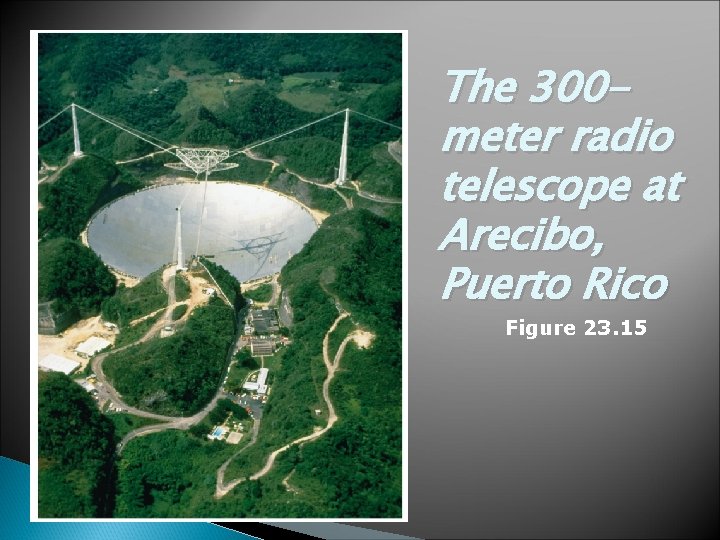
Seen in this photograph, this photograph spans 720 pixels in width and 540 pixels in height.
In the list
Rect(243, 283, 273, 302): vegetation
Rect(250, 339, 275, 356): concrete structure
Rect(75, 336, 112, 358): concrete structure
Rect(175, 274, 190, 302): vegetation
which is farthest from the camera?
Rect(243, 283, 273, 302): vegetation

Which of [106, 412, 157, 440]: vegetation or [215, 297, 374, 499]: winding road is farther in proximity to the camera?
[106, 412, 157, 440]: vegetation

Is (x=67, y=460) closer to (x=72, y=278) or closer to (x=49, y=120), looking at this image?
(x=72, y=278)

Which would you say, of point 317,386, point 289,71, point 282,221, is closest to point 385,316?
point 317,386

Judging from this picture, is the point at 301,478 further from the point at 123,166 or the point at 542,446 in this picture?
the point at 123,166

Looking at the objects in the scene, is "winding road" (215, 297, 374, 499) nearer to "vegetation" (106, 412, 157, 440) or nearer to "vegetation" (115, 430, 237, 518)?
"vegetation" (115, 430, 237, 518)

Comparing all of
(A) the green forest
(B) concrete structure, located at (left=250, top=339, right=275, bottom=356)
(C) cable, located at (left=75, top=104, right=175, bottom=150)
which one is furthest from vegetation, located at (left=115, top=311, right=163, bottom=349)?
(C) cable, located at (left=75, top=104, right=175, bottom=150)

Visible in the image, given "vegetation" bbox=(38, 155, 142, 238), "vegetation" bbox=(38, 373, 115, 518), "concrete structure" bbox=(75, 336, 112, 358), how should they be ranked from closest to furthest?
"vegetation" bbox=(38, 373, 115, 518) < "vegetation" bbox=(38, 155, 142, 238) < "concrete structure" bbox=(75, 336, 112, 358)

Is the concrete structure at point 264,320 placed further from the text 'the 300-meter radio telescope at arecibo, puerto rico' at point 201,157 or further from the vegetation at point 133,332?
the vegetation at point 133,332

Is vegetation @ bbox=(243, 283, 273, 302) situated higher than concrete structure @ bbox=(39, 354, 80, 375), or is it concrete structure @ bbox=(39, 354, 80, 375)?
vegetation @ bbox=(243, 283, 273, 302)
